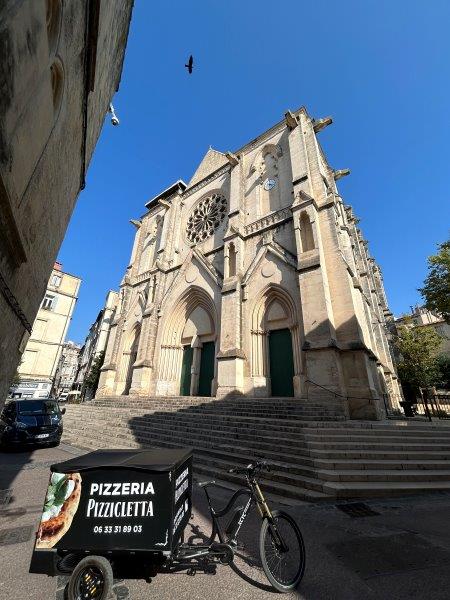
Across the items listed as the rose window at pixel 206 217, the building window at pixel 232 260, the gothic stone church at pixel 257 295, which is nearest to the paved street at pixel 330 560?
the gothic stone church at pixel 257 295

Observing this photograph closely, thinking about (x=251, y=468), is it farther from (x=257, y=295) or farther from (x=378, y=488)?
(x=257, y=295)

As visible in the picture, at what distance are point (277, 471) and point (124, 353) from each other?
629 inches

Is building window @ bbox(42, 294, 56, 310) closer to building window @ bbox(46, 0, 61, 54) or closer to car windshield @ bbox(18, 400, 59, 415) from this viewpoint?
car windshield @ bbox(18, 400, 59, 415)

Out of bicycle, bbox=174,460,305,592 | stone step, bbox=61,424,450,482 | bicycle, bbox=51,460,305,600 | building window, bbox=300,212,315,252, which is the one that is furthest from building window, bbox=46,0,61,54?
building window, bbox=300,212,315,252

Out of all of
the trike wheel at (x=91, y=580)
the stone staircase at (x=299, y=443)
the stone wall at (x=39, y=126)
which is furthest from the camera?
the stone staircase at (x=299, y=443)

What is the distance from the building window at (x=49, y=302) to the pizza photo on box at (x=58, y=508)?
32.4 metres

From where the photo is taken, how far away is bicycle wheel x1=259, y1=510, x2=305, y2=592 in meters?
2.36

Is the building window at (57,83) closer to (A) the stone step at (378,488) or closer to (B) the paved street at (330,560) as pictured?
(B) the paved street at (330,560)

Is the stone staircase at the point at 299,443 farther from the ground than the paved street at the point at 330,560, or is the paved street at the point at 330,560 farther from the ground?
the stone staircase at the point at 299,443

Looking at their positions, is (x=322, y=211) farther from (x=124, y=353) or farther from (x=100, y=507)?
(x=124, y=353)

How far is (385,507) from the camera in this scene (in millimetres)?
4195

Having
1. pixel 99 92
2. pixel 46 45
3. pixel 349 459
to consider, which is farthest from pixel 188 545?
pixel 99 92

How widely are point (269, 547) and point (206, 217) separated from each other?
1886 cm

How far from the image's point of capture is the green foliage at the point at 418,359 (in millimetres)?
20203
